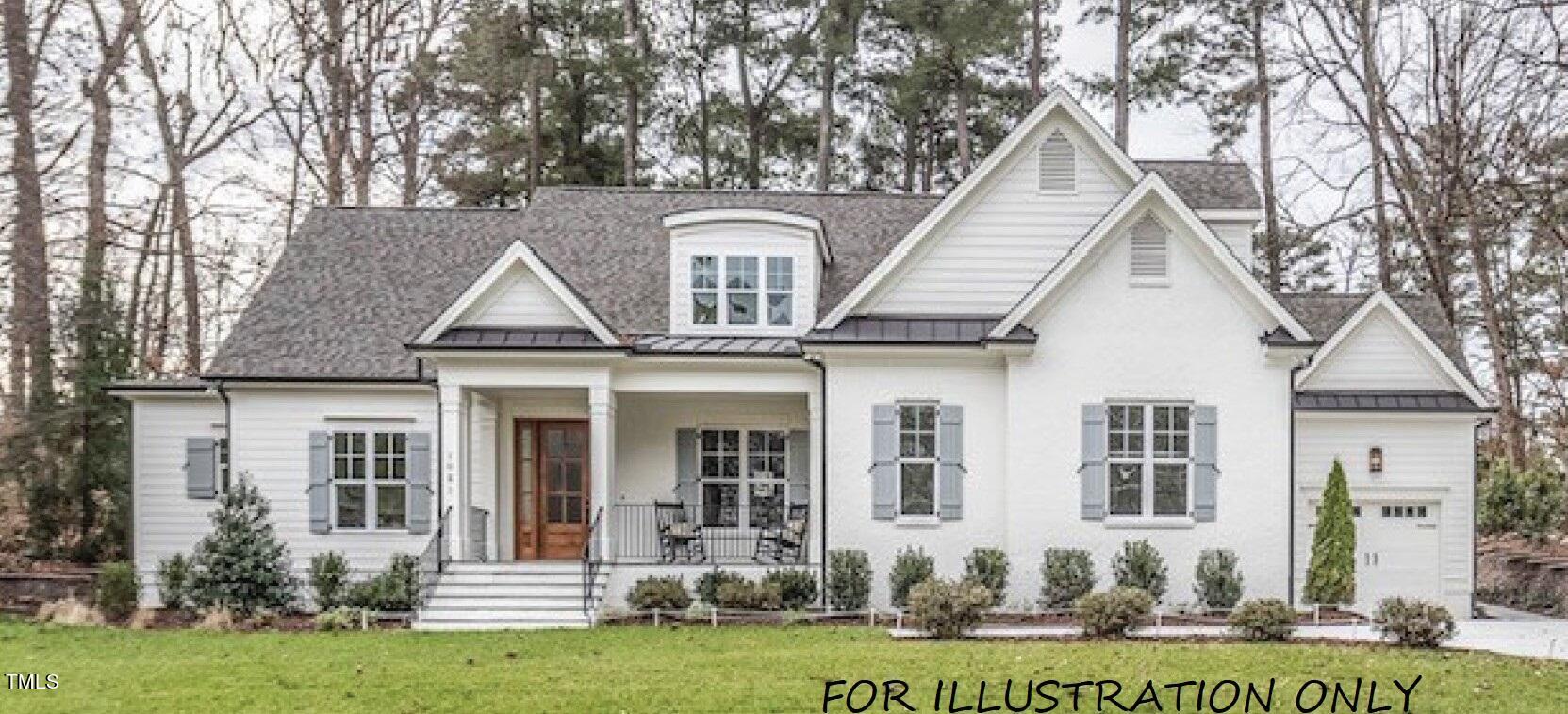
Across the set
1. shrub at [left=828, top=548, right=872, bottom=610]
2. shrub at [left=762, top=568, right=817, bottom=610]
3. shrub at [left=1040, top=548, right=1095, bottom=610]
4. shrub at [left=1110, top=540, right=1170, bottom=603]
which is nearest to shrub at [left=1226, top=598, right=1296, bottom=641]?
shrub at [left=1110, top=540, right=1170, bottom=603]

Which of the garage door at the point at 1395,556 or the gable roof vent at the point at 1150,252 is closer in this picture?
the gable roof vent at the point at 1150,252

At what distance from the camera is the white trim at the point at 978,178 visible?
17.3m

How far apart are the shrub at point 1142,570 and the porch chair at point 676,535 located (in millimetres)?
5713

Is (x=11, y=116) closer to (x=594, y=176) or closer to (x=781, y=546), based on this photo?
(x=781, y=546)

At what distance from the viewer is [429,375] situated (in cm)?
1842

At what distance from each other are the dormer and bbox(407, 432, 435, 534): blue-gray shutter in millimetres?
4106

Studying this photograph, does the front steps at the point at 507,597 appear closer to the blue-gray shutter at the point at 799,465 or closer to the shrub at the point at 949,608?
the blue-gray shutter at the point at 799,465

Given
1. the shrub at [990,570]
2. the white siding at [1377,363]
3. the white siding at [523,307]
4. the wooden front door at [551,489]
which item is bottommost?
the shrub at [990,570]

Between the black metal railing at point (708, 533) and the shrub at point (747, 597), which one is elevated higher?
the black metal railing at point (708, 533)

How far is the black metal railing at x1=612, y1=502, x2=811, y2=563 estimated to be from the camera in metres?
17.6

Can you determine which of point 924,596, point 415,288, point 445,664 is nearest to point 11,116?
point 415,288

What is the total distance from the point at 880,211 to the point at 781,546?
6.85 metres

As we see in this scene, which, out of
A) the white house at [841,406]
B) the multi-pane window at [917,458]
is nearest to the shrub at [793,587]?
the white house at [841,406]

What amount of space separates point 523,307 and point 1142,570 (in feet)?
29.9
